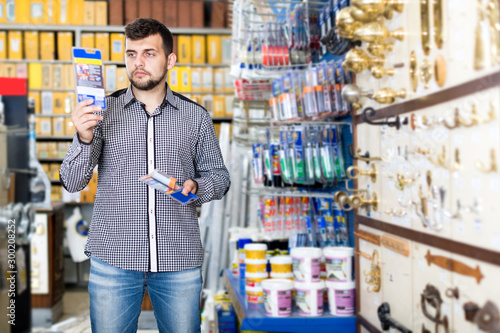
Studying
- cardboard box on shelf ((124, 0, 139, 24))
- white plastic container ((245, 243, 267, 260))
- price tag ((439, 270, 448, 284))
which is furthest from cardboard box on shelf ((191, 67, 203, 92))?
price tag ((439, 270, 448, 284))

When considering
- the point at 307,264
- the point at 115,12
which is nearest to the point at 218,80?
the point at 115,12

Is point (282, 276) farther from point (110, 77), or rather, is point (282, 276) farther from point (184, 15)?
point (184, 15)

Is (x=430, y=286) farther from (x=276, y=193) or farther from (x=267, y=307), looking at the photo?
(x=276, y=193)

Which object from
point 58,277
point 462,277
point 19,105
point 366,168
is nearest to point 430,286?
point 462,277

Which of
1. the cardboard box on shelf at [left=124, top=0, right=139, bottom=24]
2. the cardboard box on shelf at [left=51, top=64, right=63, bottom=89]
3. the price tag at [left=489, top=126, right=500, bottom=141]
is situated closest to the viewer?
the price tag at [left=489, top=126, right=500, bottom=141]

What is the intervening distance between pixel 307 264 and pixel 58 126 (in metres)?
2.59

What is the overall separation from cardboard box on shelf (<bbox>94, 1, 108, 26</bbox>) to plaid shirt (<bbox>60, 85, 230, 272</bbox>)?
2431 millimetres

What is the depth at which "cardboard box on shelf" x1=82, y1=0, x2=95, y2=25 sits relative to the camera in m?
3.93

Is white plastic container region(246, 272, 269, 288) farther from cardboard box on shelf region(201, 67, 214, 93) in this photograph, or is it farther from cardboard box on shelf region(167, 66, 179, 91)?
cardboard box on shelf region(201, 67, 214, 93)

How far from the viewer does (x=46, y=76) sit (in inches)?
153

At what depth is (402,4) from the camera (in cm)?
140

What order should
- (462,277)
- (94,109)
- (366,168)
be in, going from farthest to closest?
(366,168)
(94,109)
(462,277)

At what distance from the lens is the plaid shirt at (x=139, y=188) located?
4.49ft

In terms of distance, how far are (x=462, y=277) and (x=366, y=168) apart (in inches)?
25.8
